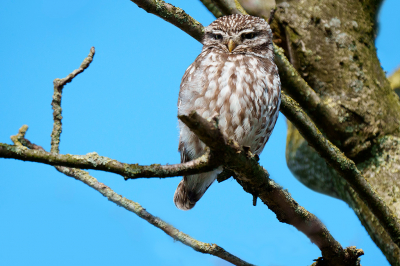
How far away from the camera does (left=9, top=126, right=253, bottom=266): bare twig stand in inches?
101

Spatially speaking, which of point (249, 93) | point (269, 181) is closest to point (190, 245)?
point (269, 181)

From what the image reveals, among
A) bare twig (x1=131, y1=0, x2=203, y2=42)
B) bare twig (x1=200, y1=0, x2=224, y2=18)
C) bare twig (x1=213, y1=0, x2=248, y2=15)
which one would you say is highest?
bare twig (x1=200, y1=0, x2=224, y2=18)

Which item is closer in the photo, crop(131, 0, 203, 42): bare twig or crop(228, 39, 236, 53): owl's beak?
crop(131, 0, 203, 42): bare twig

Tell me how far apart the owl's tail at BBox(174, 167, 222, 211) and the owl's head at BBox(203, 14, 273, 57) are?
3.63ft

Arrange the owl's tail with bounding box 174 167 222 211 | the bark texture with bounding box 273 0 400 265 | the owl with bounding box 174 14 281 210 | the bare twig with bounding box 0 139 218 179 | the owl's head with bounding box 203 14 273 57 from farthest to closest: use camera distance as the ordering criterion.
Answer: the bark texture with bounding box 273 0 400 265 < the owl's head with bounding box 203 14 273 57 < the owl's tail with bounding box 174 167 222 211 < the owl with bounding box 174 14 281 210 < the bare twig with bounding box 0 139 218 179

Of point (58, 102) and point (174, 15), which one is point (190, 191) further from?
point (174, 15)

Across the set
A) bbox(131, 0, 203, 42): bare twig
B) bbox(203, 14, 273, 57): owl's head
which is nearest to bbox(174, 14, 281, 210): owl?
bbox(203, 14, 273, 57): owl's head

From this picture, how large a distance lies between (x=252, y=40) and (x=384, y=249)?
216 cm

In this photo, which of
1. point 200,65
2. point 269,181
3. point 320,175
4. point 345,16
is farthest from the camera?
point 320,175

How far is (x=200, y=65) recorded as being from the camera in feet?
10.0

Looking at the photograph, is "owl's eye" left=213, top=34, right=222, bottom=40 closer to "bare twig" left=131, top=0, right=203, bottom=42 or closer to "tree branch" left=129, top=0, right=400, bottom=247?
"bare twig" left=131, top=0, right=203, bottom=42

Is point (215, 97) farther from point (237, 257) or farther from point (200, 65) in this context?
point (237, 257)

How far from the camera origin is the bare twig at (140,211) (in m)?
2.57

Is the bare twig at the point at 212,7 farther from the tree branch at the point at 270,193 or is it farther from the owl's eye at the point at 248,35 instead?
the tree branch at the point at 270,193
